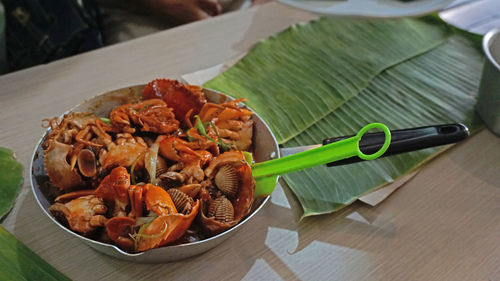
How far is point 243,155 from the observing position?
760 mm

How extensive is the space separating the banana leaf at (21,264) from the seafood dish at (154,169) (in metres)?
0.10

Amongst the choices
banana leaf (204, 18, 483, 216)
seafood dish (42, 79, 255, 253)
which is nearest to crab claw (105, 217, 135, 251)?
seafood dish (42, 79, 255, 253)

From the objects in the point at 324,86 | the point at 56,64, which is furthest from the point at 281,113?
→ the point at 56,64

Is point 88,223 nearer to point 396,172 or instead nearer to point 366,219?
point 366,219

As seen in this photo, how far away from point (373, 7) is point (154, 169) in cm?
103

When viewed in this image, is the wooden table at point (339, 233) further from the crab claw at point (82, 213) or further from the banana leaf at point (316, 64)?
the banana leaf at point (316, 64)

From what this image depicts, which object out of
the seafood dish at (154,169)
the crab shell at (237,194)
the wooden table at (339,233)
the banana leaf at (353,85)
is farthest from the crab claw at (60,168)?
the banana leaf at (353,85)

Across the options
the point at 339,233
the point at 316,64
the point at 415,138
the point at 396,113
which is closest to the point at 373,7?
the point at 316,64

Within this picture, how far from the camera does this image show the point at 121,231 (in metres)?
0.66

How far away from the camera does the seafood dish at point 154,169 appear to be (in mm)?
658

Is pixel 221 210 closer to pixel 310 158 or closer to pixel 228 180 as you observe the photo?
pixel 228 180

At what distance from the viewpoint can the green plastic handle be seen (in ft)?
2.20

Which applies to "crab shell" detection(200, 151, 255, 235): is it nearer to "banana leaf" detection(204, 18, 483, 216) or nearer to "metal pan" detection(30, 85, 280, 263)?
"metal pan" detection(30, 85, 280, 263)

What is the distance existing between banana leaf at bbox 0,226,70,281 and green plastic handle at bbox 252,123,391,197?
1.25 feet
